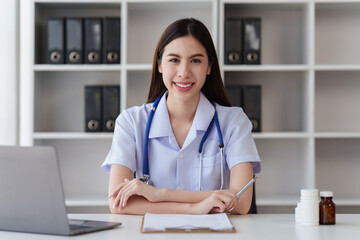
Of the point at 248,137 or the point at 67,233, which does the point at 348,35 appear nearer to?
the point at 248,137

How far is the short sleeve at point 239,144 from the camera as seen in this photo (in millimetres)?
2021

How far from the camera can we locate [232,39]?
3119mm

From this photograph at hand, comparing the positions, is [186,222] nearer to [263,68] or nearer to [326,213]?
[326,213]

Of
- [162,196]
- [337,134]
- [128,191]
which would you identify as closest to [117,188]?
[128,191]

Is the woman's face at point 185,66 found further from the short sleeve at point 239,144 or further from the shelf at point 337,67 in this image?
the shelf at point 337,67

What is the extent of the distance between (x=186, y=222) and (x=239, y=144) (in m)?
0.68

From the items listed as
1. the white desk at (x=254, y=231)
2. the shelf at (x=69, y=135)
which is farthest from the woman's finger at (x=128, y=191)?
the shelf at (x=69, y=135)

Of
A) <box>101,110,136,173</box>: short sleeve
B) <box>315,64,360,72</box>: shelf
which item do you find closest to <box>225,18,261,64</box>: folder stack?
<box>315,64,360,72</box>: shelf

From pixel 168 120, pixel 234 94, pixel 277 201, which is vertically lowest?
pixel 277 201

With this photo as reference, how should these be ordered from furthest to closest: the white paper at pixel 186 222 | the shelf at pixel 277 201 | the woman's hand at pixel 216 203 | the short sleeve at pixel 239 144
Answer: the shelf at pixel 277 201, the short sleeve at pixel 239 144, the woman's hand at pixel 216 203, the white paper at pixel 186 222

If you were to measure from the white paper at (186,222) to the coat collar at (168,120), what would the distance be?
0.58m

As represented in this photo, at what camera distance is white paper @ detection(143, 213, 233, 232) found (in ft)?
4.50

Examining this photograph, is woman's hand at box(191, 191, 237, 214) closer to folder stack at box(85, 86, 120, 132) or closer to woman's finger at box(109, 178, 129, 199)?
woman's finger at box(109, 178, 129, 199)

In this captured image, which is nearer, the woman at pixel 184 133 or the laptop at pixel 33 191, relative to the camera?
the laptop at pixel 33 191
